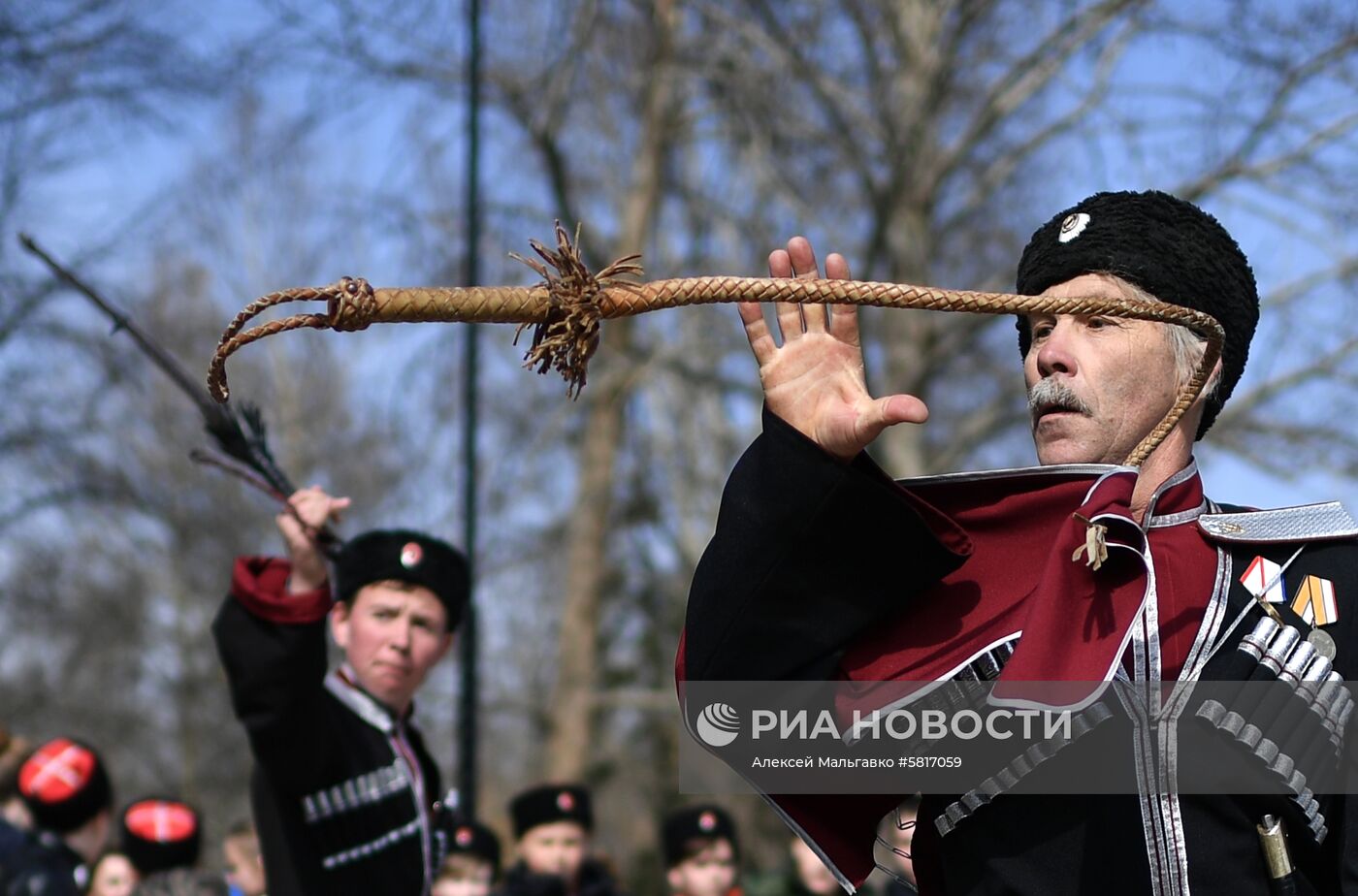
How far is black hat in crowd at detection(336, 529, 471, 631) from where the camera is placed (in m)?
5.07

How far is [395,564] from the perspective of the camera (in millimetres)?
5074

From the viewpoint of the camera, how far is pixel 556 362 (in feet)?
8.54

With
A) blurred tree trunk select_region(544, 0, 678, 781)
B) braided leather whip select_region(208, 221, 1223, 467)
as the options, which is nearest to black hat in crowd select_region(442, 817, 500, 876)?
braided leather whip select_region(208, 221, 1223, 467)

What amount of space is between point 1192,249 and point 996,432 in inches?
411

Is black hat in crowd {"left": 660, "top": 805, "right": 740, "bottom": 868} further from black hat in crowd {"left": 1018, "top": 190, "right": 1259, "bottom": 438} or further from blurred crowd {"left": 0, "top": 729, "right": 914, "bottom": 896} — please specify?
black hat in crowd {"left": 1018, "top": 190, "right": 1259, "bottom": 438}

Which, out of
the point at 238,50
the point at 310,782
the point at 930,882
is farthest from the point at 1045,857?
the point at 238,50

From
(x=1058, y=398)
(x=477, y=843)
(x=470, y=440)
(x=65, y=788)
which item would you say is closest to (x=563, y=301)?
(x=1058, y=398)

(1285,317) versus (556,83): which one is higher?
(556,83)

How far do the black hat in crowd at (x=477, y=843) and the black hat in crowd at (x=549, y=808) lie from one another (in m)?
0.18

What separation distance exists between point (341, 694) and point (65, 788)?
2.29 metres

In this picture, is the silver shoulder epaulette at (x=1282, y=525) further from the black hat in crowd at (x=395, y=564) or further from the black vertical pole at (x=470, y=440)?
the black vertical pole at (x=470, y=440)

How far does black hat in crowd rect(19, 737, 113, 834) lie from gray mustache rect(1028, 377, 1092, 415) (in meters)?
4.81

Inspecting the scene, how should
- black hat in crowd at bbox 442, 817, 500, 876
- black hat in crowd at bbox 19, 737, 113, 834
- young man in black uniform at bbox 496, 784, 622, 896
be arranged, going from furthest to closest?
1. young man in black uniform at bbox 496, 784, 622, 896
2. black hat in crowd at bbox 442, 817, 500, 876
3. black hat in crowd at bbox 19, 737, 113, 834

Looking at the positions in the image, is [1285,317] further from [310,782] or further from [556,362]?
[556,362]
